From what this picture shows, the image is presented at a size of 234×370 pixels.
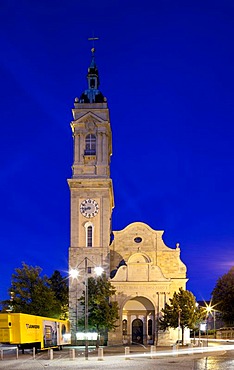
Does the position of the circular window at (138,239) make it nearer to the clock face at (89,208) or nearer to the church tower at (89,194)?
the church tower at (89,194)

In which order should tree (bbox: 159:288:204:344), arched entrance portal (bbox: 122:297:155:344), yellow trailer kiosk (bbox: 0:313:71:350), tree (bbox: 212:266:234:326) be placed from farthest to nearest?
tree (bbox: 212:266:234:326) → arched entrance portal (bbox: 122:297:155:344) → tree (bbox: 159:288:204:344) → yellow trailer kiosk (bbox: 0:313:71:350)

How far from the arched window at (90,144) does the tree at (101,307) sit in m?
16.1

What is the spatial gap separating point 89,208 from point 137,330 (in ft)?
52.4

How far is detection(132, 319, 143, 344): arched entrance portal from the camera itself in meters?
69.8

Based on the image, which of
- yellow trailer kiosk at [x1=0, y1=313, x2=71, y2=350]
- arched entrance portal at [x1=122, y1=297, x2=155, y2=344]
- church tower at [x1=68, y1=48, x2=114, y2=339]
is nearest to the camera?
yellow trailer kiosk at [x1=0, y1=313, x2=71, y2=350]

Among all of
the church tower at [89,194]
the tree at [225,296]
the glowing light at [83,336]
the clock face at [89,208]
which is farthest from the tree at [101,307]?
the tree at [225,296]

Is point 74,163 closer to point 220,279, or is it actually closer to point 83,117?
point 83,117

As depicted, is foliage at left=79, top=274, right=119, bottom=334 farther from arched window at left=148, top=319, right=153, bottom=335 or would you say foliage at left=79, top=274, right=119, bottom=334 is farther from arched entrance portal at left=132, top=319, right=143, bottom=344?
arched window at left=148, top=319, right=153, bottom=335

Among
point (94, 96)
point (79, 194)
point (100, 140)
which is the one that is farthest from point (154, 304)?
point (94, 96)

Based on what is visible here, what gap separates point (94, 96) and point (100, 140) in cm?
697

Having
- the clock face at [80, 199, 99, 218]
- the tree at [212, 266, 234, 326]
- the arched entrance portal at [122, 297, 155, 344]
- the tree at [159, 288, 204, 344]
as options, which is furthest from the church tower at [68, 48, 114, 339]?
the tree at [212, 266, 234, 326]

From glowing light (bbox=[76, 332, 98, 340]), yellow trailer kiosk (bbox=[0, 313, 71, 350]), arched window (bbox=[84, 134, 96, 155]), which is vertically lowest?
glowing light (bbox=[76, 332, 98, 340])

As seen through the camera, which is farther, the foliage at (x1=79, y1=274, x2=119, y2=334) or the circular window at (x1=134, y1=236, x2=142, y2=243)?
the circular window at (x1=134, y1=236, x2=142, y2=243)

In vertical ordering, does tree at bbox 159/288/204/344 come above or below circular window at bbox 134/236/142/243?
below
